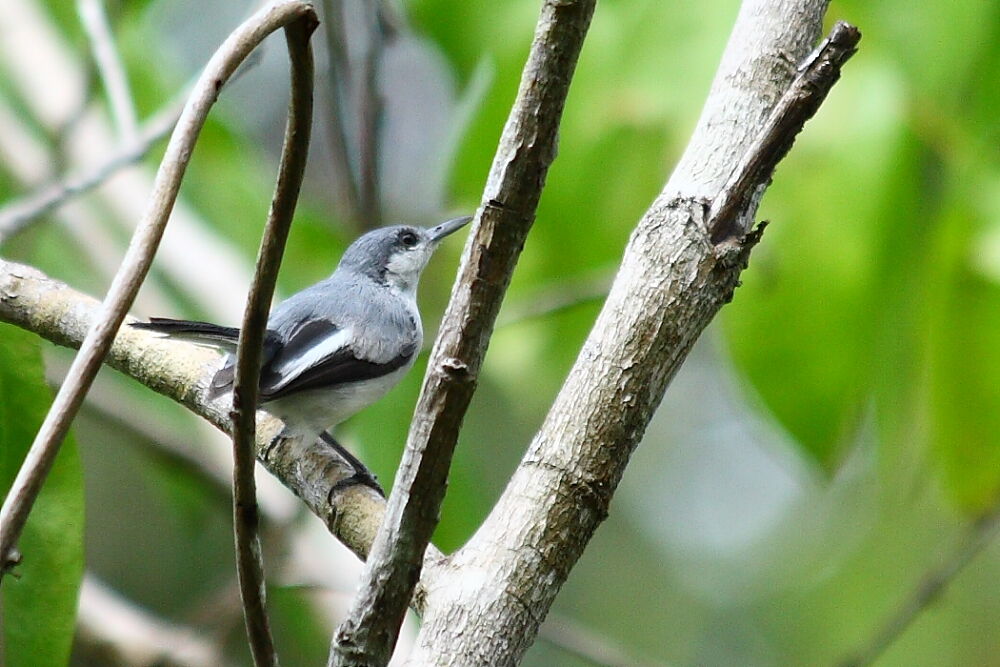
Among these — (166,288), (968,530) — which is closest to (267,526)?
(166,288)

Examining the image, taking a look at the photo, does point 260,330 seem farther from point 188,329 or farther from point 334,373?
point 334,373

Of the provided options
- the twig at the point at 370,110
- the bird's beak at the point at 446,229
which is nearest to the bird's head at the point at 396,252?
the bird's beak at the point at 446,229

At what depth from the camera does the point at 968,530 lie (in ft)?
9.02

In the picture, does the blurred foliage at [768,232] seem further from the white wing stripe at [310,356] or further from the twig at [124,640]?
the white wing stripe at [310,356]

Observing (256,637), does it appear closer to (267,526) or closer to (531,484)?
(531,484)

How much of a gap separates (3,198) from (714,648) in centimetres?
629

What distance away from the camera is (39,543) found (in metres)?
1.61

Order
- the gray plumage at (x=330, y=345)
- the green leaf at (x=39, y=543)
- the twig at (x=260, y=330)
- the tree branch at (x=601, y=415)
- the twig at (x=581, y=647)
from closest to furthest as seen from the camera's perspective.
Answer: the twig at (x=260, y=330) → the tree branch at (x=601, y=415) → the green leaf at (x=39, y=543) → the gray plumage at (x=330, y=345) → the twig at (x=581, y=647)

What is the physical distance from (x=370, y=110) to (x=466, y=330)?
230 centimetres

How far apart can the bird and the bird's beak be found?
3 cm

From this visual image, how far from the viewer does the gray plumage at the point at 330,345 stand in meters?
2.29

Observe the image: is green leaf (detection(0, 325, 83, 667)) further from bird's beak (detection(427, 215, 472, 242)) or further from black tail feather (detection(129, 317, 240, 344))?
bird's beak (detection(427, 215, 472, 242))

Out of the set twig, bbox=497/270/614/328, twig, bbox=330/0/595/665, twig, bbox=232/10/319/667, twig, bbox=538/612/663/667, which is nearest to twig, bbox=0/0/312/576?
twig, bbox=232/10/319/667

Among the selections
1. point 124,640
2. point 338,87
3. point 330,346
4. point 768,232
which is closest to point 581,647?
point 330,346
